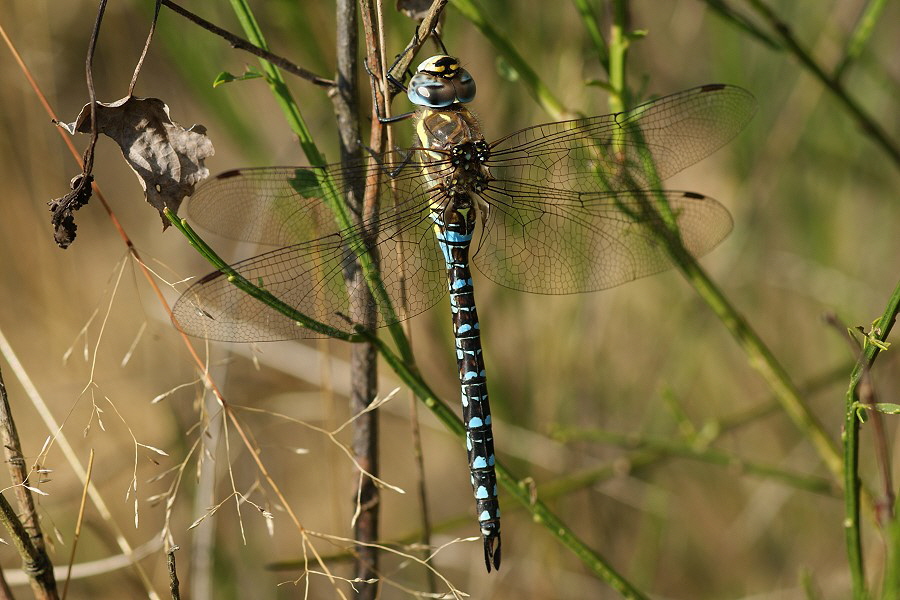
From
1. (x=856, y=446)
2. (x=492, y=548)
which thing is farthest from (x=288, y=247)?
(x=856, y=446)

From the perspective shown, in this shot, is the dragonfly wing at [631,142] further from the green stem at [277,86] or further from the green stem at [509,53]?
the green stem at [277,86]

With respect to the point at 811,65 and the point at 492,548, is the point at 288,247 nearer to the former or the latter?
the point at 492,548

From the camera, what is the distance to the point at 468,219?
6.61 ft

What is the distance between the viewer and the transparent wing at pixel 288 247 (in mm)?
Result: 1562

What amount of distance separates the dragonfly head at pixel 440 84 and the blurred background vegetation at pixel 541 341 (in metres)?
0.86

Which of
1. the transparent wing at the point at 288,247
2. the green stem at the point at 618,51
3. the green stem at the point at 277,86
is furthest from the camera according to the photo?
the green stem at the point at 618,51

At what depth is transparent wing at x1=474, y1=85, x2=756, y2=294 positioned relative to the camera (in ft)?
6.42

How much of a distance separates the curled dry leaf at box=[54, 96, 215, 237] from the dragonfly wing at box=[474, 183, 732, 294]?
92 cm

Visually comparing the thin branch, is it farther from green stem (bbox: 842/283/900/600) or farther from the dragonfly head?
green stem (bbox: 842/283/900/600)

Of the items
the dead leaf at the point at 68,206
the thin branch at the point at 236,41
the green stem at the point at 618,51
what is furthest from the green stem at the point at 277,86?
the green stem at the point at 618,51

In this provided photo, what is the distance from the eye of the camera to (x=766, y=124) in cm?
370

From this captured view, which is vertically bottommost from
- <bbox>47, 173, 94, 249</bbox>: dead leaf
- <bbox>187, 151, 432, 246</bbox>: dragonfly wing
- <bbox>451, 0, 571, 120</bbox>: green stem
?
<bbox>47, 173, 94, 249</bbox>: dead leaf

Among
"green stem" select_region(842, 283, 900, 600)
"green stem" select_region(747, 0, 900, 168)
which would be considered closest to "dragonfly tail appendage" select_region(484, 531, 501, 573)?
"green stem" select_region(842, 283, 900, 600)

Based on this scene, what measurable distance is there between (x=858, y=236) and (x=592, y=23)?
112 inches
